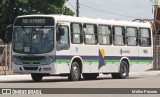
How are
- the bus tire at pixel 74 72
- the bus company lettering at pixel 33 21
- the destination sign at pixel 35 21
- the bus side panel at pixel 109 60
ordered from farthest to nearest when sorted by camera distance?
the bus side panel at pixel 109 60
the bus tire at pixel 74 72
the bus company lettering at pixel 33 21
the destination sign at pixel 35 21

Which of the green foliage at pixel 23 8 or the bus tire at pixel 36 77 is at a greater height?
the green foliage at pixel 23 8

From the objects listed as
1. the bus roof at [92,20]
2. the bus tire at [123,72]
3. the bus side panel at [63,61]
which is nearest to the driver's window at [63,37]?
the bus side panel at [63,61]

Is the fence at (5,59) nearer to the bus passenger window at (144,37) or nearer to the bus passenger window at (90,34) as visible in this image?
the bus passenger window at (90,34)

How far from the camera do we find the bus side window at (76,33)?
27.7 meters

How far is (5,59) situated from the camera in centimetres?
3391

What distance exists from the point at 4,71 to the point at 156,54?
48.4 ft

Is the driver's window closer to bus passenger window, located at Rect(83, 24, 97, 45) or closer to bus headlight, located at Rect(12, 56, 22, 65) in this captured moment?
bus passenger window, located at Rect(83, 24, 97, 45)

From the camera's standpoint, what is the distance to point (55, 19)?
26766mm

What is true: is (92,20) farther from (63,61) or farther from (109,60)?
(63,61)

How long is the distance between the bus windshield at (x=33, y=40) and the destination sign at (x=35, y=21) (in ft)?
0.79

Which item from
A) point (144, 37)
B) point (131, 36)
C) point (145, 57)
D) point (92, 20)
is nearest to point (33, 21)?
point (92, 20)

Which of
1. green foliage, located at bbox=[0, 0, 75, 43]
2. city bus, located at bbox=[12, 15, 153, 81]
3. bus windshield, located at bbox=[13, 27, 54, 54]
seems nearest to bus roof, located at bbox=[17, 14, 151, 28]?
city bus, located at bbox=[12, 15, 153, 81]

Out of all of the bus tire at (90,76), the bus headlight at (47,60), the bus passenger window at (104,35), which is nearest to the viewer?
the bus headlight at (47,60)

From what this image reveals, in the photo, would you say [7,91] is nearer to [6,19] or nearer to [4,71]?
[4,71]
